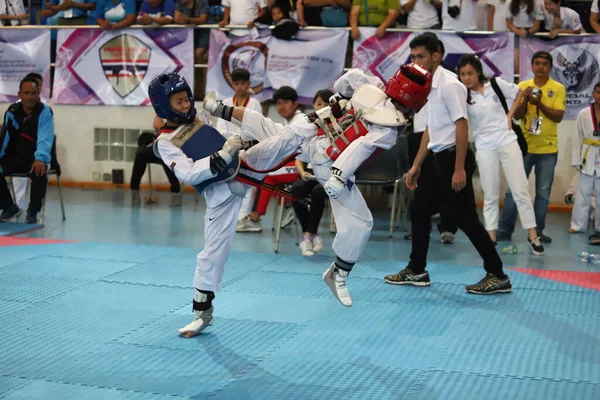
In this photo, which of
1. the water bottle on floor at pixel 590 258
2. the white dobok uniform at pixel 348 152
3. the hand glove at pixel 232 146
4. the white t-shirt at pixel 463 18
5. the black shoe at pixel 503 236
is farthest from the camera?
the white t-shirt at pixel 463 18

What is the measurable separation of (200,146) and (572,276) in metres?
3.84

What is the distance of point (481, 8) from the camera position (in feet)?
35.7

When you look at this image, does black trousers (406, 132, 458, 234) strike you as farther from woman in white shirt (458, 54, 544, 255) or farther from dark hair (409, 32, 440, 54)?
dark hair (409, 32, 440, 54)

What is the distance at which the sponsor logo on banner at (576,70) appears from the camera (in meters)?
10.4

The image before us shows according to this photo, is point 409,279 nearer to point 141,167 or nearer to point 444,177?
point 444,177

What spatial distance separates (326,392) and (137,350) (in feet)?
4.15

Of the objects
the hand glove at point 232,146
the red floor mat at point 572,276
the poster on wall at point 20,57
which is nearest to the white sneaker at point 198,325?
the hand glove at point 232,146

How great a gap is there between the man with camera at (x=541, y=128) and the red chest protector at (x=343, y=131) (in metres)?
4.17

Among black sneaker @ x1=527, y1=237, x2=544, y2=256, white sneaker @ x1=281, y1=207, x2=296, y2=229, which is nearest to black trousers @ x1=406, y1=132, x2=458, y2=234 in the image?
black sneaker @ x1=527, y1=237, x2=544, y2=256

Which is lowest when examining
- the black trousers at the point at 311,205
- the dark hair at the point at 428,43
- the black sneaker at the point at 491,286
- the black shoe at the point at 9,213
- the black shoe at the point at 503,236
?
the black shoe at the point at 9,213

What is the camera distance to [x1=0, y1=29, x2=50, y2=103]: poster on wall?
12.4m

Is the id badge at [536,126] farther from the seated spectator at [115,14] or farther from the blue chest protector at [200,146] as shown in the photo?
the seated spectator at [115,14]

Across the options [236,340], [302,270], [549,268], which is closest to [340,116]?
[236,340]

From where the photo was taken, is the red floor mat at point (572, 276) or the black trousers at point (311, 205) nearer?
the red floor mat at point (572, 276)
